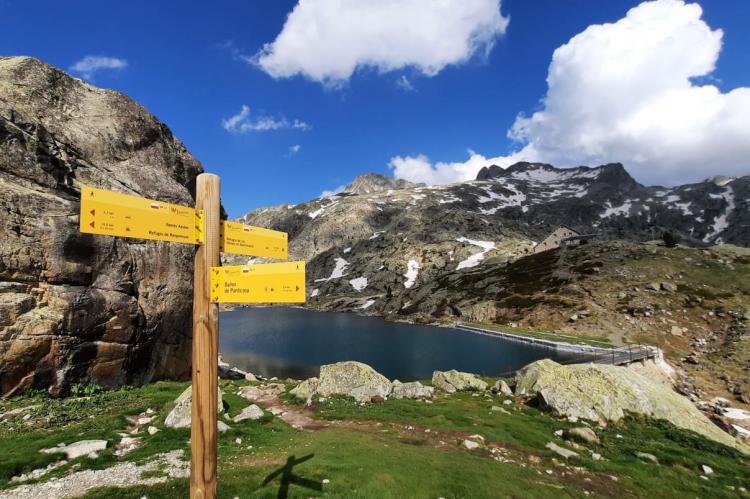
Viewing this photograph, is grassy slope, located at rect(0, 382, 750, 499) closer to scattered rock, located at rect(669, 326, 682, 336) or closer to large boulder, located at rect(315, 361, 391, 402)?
large boulder, located at rect(315, 361, 391, 402)

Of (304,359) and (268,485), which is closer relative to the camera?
(268,485)

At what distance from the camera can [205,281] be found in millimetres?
7094

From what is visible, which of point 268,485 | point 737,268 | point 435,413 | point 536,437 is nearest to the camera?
point 268,485

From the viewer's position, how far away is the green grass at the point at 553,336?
242ft

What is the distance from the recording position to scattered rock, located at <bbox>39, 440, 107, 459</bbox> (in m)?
14.7

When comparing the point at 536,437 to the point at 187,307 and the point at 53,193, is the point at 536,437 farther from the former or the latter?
the point at 53,193

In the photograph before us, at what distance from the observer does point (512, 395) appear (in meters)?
33.4

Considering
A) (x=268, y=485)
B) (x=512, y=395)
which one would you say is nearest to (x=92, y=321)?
(x=268, y=485)

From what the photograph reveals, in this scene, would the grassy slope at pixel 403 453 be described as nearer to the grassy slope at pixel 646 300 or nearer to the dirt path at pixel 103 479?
the dirt path at pixel 103 479

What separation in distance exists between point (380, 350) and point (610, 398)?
5276 cm

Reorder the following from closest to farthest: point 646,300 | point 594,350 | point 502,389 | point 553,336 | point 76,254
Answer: point 76,254
point 502,389
point 594,350
point 553,336
point 646,300

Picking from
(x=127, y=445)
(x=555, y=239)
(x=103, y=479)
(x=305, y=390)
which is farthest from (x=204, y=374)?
(x=555, y=239)

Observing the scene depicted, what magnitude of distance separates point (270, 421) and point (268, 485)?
10817 mm

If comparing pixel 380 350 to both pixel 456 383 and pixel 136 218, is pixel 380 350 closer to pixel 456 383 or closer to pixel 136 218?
→ pixel 456 383
